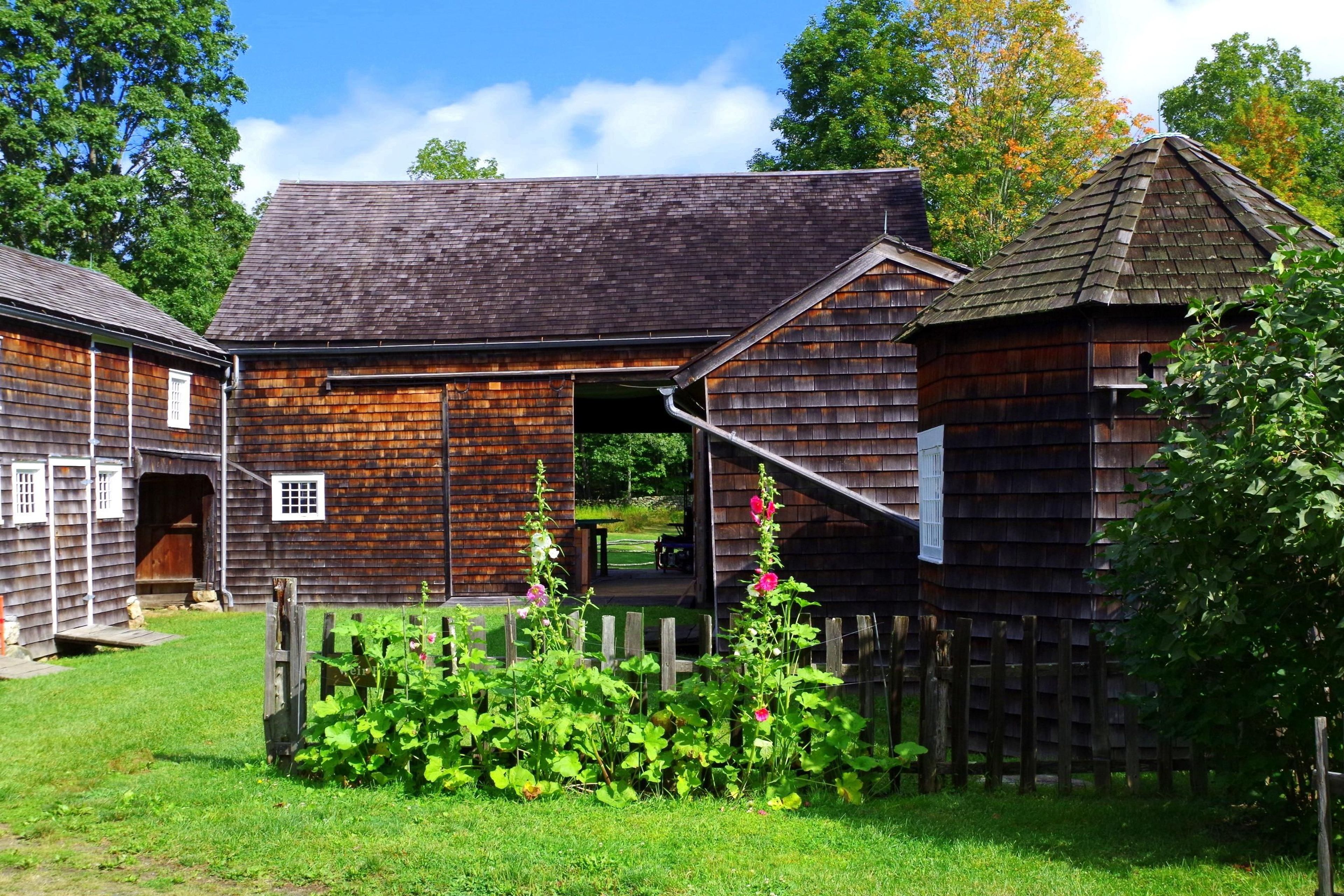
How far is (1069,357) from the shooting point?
886cm

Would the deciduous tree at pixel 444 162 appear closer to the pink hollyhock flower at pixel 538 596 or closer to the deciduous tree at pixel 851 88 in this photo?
the deciduous tree at pixel 851 88

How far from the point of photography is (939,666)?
7305 mm

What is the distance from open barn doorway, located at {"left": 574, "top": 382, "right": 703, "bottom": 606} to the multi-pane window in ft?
24.1

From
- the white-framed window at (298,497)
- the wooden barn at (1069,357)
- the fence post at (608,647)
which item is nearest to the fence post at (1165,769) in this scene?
the wooden barn at (1069,357)

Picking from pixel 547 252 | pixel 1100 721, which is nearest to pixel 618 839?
pixel 1100 721

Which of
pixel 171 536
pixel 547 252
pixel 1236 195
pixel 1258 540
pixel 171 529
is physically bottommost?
pixel 171 536

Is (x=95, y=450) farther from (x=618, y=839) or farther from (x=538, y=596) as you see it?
(x=618, y=839)

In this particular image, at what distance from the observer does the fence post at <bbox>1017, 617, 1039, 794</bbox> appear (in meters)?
7.13

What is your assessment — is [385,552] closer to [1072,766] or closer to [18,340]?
[18,340]

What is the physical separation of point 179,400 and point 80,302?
2.53 metres

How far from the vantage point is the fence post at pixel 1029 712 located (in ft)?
23.4

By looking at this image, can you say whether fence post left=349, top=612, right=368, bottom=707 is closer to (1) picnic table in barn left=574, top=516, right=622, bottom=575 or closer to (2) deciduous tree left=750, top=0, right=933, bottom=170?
(1) picnic table in barn left=574, top=516, right=622, bottom=575

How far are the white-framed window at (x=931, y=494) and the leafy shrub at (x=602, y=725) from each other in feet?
10.8

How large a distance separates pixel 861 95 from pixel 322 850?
120ft
